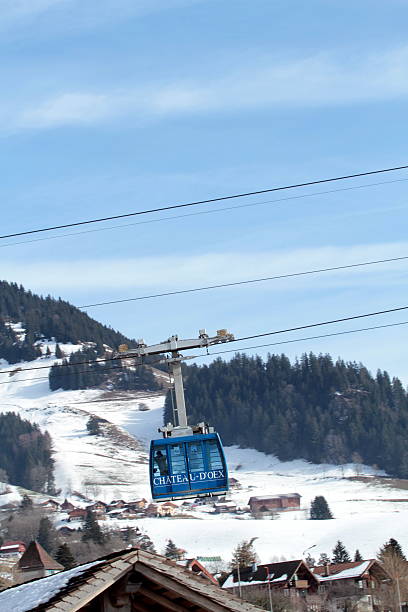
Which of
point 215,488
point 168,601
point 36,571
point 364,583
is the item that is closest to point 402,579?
point 364,583

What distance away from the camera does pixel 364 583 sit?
145 metres

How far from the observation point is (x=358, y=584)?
144750 mm

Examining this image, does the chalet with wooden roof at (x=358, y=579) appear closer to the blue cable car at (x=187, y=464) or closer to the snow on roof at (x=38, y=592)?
the blue cable car at (x=187, y=464)

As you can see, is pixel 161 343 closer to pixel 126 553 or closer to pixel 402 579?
pixel 126 553

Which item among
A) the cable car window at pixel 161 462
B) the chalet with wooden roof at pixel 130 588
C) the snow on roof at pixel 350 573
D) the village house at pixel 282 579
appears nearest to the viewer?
the chalet with wooden roof at pixel 130 588

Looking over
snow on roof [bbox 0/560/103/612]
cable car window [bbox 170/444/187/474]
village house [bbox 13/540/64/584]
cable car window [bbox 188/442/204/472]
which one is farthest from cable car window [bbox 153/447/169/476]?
village house [bbox 13/540/64/584]

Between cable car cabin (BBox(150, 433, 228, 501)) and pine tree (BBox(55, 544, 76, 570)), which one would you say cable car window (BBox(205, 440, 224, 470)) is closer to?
cable car cabin (BBox(150, 433, 228, 501))

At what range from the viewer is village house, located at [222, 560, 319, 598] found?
440 feet

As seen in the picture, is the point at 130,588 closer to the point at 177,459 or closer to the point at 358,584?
the point at 177,459

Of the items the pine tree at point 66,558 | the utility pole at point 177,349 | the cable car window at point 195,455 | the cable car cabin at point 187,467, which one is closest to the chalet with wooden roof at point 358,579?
the pine tree at point 66,558

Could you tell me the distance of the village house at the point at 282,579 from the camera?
13406 centimetres

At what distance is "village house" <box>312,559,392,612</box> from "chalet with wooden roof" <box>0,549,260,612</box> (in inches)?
4822

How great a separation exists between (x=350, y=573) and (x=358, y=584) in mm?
3696

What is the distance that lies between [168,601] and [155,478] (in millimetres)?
15385
